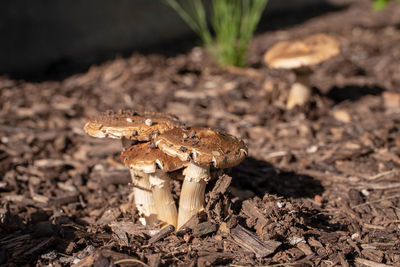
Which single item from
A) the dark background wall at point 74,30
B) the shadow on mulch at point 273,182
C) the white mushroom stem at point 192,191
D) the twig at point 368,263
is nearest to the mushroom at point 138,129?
the white mushroom stem at point 192,191

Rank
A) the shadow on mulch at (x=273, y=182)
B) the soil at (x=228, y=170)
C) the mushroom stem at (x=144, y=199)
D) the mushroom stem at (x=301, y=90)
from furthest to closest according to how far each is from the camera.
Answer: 1. the mushroom stem at (x=301, y=90)
2. the shadow on mulch at (x=273, y=182)
3. the mushroom stem at (x=144, y=199)
4. the soil at (x=228, y=170)

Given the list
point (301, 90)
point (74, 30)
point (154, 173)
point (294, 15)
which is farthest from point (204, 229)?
point (294, 15)

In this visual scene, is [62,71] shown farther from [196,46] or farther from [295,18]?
[295,18]

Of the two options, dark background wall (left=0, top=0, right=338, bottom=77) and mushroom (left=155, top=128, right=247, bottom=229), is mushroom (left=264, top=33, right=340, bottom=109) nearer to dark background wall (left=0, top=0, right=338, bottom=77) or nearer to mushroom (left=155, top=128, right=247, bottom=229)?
mushroom (left=155, top=128, right=247, bottom=229)

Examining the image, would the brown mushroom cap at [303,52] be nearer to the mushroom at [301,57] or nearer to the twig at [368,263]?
the mushroom at [301,57]

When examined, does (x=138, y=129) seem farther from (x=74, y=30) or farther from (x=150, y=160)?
(x=74, y=30)

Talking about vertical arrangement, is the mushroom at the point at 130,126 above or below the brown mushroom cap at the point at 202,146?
above

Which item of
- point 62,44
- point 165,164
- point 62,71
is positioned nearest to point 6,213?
point 165,164
